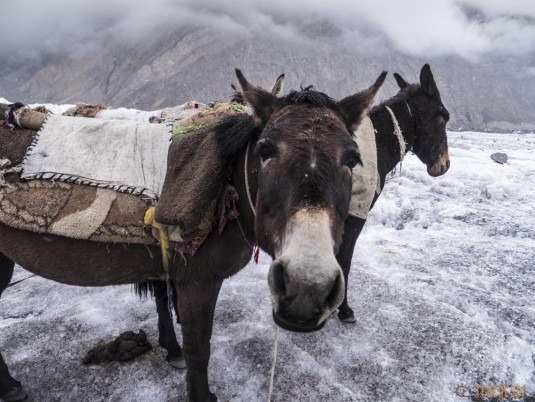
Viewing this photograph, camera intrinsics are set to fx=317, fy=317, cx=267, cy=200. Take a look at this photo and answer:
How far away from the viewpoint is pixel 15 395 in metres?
2.57

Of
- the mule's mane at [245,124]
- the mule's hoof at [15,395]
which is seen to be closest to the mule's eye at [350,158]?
the mule's mane at [245,124]

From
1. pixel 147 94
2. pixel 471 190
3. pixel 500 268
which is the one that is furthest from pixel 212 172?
pixel 147 94

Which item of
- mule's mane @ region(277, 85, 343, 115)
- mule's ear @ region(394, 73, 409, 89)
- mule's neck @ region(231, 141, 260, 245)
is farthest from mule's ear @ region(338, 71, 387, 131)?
mule's ear @ region(394, 73, 409, 89)

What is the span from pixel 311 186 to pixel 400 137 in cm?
266

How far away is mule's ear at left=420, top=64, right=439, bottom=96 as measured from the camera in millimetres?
→ 3727

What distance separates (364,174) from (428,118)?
1386 mm

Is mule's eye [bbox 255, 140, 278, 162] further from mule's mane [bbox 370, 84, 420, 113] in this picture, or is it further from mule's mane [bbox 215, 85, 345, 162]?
mule's mane [bbox 370, 84, 420, 113]

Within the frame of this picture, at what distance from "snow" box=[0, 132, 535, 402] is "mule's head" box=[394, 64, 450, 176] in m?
1.84

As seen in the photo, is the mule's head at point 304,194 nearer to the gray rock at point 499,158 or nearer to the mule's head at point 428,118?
the mule's head at point 428,118

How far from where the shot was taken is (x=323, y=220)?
4.19 feet

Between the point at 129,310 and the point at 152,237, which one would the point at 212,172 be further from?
the point at 129,310

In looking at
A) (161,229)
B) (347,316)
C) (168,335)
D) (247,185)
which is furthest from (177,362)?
(247,185)

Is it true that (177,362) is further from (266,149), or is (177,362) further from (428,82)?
(428,82)

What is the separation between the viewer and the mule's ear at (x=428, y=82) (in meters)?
3.73
